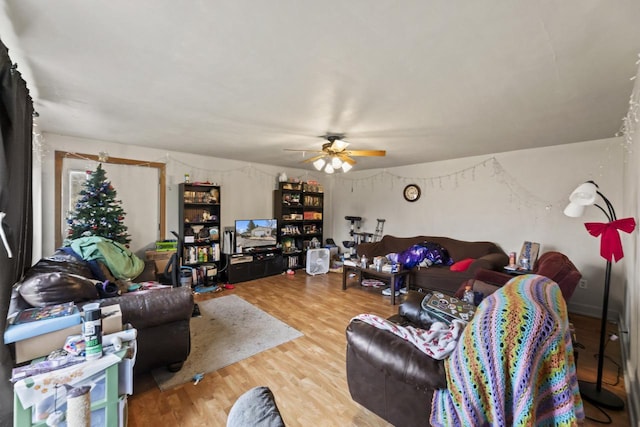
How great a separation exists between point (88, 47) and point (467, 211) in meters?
5.10

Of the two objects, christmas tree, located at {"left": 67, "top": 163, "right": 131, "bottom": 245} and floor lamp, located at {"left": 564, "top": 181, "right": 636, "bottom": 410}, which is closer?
floor lamp, located at {"left": 564, "top": 181, "right": 636, "bottom": 410}

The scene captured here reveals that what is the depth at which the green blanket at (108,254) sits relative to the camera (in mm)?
2809

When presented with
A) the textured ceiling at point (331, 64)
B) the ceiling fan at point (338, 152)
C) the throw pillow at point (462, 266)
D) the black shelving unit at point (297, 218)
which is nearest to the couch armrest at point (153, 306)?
the textured ceiling at point (331, 64)

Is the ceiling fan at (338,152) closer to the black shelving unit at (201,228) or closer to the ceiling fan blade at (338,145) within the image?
the ceiling fan blade at (338,145)

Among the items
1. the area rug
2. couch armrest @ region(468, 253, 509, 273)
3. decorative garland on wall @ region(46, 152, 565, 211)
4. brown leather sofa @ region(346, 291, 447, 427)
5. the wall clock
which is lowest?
the area rug

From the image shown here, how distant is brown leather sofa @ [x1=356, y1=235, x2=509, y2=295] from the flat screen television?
179 centimetres

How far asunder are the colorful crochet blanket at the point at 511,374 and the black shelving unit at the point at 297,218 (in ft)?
15.2

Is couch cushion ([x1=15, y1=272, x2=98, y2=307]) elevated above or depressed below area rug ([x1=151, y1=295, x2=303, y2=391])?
above

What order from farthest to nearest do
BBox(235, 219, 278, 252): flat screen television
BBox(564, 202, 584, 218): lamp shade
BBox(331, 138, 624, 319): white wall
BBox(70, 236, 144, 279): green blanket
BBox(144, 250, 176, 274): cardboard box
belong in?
BBox(235, 219, 278, 252): flat screen television
BBox(144, 250, 176, 274): cardboard box
BBox(331, 138, 624, 319): white wall
BBox(70, 236, 144, 279): green blanket
BBox(564, 202, 584, 218): lamp shade

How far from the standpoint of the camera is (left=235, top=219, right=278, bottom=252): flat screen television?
500 cm

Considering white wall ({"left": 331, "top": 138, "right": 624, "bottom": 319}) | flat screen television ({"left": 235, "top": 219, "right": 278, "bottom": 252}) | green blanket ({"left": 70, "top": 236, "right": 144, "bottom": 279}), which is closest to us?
green blanket ({"left": 70, "top": 236, "right": 144, "bottom": 279})

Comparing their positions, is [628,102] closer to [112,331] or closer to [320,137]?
[320,137]

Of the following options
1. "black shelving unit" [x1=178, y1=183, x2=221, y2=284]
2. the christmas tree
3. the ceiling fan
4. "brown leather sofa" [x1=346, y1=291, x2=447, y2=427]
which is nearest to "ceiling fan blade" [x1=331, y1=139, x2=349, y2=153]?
the ceiling fan

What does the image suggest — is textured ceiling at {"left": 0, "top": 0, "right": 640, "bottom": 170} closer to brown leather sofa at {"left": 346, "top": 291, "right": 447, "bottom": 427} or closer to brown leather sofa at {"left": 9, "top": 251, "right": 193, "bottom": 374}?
brown leather sofa at {"left": 9, "top": 251, "right": 193, "bottom": 374}
